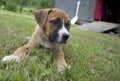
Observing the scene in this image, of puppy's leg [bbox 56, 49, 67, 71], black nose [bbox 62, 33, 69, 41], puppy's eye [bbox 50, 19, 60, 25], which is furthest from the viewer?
puppy's eye [bbox 50, 19, 60, 25]

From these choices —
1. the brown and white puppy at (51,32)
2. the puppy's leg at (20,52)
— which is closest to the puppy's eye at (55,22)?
the brown and white puppy at (51,32)

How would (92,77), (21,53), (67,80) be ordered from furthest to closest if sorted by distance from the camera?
(21,53) → (92,77) → (67,80)

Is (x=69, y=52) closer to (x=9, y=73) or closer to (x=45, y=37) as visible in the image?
(x=45, y=37)

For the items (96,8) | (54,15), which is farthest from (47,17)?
(96,8)

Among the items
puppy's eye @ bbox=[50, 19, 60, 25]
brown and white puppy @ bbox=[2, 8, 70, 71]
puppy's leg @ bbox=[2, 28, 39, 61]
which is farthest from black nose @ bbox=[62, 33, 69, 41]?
puppy's leg @ bbox=[2, 28, 39, 61]

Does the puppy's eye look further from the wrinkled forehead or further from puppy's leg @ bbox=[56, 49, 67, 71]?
puppy's leg @ bbox=[56, 49, 67, 71]

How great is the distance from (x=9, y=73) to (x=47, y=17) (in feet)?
6.49

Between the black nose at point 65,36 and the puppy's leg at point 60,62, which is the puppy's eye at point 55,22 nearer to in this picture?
the black nose at point 65,36

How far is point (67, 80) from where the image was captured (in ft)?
13.0

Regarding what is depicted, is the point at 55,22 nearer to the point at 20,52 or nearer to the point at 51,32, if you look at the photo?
the point at 51,32

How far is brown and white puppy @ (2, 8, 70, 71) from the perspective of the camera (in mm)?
5027

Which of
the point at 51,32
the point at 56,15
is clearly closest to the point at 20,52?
the point at 51,32

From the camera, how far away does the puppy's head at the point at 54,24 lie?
5.05m

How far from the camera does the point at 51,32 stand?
17.0 feet
